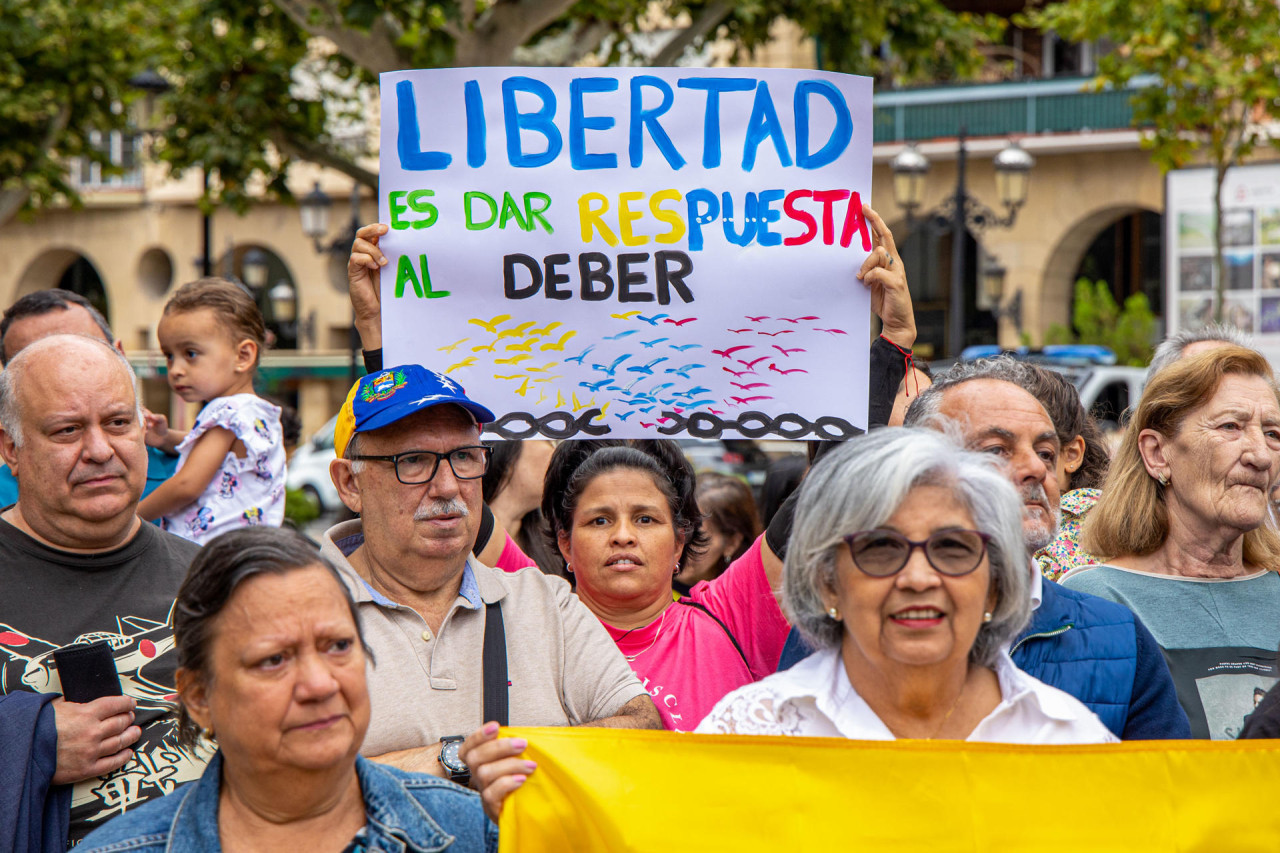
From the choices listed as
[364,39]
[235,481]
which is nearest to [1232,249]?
[364,39]

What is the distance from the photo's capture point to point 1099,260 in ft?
92.2

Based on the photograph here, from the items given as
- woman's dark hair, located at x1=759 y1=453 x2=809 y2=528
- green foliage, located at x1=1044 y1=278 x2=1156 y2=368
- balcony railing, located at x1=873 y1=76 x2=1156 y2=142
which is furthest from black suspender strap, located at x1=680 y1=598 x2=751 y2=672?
balcony railing, located at x1=873 y1=76 x2=1156 y2=142

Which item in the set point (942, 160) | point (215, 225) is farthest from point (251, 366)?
point (215, 225)

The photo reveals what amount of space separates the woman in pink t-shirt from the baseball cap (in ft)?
1.84

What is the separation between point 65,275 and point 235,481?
108 feet

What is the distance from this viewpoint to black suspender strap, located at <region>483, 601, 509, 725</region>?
114 inches

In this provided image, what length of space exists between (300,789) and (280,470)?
2643 mm

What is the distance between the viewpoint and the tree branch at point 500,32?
9430mm

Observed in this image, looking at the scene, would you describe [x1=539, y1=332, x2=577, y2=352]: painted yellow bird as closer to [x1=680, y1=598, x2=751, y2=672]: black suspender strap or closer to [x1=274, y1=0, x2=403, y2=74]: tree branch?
[x1=680, y1=598, x2=751, y2=672]: black suspender strap

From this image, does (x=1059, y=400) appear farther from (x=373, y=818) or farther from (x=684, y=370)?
(x=373, y=818)

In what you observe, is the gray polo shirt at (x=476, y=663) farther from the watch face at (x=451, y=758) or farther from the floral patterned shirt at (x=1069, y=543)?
the floral patterned shirt at (x=1069, y=543)

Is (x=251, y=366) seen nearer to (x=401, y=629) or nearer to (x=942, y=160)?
(x=401, y=629)

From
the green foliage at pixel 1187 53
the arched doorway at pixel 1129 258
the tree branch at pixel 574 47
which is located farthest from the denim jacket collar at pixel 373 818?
the arched doorway at pixel 1129 258

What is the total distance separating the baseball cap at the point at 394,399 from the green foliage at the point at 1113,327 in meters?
18.0
